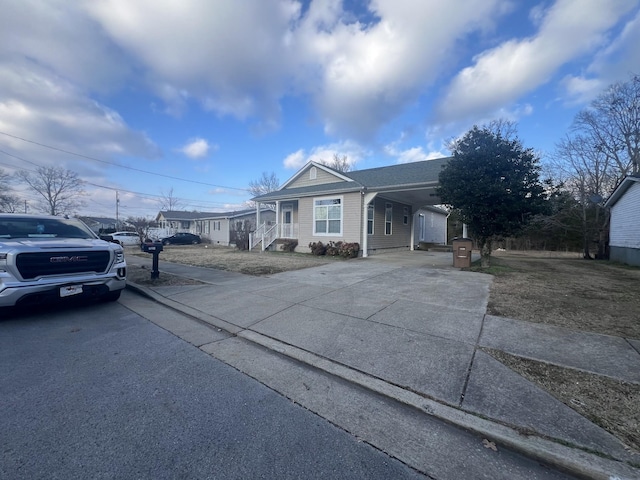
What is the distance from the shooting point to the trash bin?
1023cm

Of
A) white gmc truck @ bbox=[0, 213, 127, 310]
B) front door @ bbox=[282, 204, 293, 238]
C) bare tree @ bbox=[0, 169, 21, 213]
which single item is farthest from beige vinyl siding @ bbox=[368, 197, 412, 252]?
bare tree @ bbox=[0, 169, 21, 213]

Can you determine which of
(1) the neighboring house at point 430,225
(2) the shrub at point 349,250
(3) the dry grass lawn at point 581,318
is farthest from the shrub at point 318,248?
(1) the neighboring house at point 430,225

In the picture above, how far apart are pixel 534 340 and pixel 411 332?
1585mm

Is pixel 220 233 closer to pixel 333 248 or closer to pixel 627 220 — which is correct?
pixel 333 248

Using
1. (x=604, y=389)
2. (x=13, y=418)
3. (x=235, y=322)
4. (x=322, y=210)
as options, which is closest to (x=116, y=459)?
(x=13, y=418)

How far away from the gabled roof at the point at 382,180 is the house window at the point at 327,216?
24.0 inches

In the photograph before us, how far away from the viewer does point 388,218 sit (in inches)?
644

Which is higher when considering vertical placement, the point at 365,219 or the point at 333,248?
the point at 365,219

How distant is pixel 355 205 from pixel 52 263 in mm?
11484

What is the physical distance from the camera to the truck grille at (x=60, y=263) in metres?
4.34

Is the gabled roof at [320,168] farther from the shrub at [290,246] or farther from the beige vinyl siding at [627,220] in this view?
the beige vinyl siding at [627,220]

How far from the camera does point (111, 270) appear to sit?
17.5ft

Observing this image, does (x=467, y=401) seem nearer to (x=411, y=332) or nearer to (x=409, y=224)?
(x=411, y=332)

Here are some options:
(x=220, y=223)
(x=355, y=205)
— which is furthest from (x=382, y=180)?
(x=220, y=223)
